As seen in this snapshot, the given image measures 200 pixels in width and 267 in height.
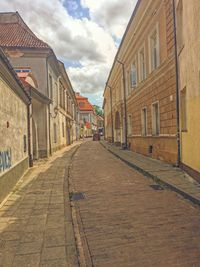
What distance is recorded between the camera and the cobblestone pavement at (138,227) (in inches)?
140

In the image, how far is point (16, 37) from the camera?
822 inches

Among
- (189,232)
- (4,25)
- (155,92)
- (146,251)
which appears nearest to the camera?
(146,251)

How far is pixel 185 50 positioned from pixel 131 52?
10735 mm

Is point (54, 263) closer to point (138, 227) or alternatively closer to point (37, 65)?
point (138, 227)

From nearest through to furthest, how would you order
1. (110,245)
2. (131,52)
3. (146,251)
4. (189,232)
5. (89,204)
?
(146,251) < (110,245) < (189,232) < (89,204) < (131,52)

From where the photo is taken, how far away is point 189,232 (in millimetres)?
4379

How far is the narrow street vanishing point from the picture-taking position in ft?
11.8

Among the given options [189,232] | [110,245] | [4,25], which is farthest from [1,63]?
[4,25]

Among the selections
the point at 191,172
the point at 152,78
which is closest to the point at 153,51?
the point at 152,78

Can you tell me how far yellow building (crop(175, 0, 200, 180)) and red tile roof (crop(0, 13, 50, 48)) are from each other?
12.1 metres

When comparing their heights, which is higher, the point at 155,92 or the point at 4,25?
the point at 4,25

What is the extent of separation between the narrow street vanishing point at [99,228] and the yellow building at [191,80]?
1.59m

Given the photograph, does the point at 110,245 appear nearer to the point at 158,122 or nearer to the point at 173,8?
the point at 173,8

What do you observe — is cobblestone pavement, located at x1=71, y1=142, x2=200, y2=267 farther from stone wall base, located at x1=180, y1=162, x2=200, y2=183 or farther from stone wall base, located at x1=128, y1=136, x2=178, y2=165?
stone wall base, located at x1=128, y1=136, x2=178, y2=165
